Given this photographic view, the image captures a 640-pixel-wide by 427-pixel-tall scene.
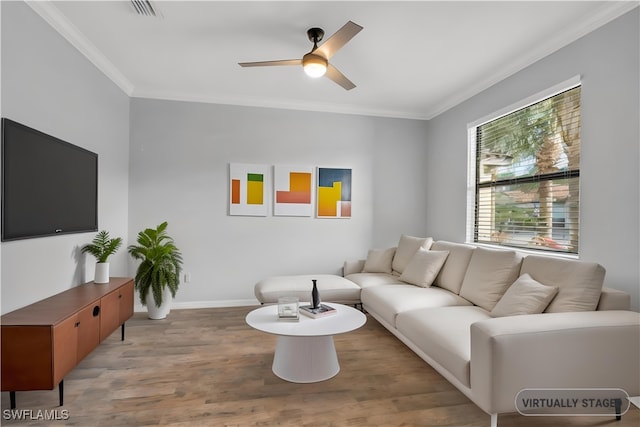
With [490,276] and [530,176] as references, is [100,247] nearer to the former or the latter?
[490,276]

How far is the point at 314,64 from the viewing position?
258 centimetres

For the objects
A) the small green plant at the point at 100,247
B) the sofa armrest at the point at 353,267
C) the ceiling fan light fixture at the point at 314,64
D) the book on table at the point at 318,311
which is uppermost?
the ceiling fan light fixture at the point at 314,64

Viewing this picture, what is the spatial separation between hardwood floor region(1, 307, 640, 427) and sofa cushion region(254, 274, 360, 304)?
466 millimetres

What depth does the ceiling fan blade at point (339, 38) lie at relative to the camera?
2.09 meters

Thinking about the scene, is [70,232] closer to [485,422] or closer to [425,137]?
[485,422]

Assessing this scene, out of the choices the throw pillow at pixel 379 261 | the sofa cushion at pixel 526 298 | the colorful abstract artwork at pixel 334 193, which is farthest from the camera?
the colorful abstract artwork at pixel 334 193

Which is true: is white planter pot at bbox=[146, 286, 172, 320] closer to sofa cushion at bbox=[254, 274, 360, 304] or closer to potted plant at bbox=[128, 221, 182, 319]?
potted plant at bbox=[128, 221, 182, 319]

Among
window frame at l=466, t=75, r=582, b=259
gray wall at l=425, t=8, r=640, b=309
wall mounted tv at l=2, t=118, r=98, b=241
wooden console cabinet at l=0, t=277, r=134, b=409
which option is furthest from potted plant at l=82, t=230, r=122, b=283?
gray wall at l=425, t=8, r=640, b=309

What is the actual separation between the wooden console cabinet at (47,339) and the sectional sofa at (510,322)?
154cm

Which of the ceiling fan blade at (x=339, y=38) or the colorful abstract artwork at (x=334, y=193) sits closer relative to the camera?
the ceiling fan blade at (x=339, y=38)

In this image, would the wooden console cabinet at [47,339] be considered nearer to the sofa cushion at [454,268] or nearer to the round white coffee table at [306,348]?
the round white coffee table at [306,348]

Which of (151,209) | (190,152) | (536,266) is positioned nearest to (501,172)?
(536,266)

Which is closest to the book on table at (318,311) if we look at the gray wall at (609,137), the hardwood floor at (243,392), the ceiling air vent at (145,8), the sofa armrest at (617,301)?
the hardwood floor at (243,392)

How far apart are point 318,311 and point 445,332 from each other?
92 cm
